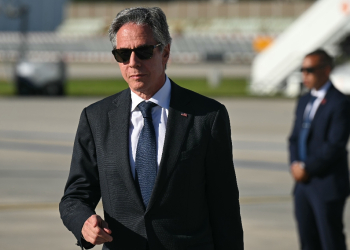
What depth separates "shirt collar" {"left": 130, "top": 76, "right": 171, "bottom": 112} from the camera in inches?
111

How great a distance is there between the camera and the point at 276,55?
27609 mm

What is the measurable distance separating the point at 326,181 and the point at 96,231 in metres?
2.64

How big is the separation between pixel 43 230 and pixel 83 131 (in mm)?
4111

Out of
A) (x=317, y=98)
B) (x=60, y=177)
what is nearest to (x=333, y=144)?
(x=317, y=98)

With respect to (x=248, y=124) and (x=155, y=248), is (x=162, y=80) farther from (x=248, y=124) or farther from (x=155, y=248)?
(x=248, y=124)

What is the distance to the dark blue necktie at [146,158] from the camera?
8.89 ft

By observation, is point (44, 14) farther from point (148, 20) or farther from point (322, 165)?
point (148, 20)

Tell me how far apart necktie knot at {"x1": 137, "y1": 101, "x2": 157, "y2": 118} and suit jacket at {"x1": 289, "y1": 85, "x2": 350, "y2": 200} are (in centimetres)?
233

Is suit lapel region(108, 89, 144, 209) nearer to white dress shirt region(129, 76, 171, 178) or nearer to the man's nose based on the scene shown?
white dress shirt region(129, 76, 171, 178)

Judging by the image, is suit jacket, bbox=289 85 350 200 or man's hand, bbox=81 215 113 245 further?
suit jacket, bbox=289 85 350 200

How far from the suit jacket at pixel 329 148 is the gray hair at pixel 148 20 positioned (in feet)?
7.88

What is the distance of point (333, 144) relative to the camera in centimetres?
481

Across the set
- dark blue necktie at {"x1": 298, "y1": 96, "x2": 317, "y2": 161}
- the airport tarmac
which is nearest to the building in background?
the airport tarmac

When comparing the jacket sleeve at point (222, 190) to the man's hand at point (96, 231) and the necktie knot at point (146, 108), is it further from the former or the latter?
the man's hand at point (96, 231)
